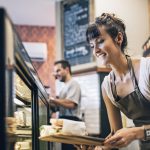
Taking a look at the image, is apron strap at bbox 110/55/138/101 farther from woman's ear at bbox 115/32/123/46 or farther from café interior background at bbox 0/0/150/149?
café interior background at bbox 0/0/150/149

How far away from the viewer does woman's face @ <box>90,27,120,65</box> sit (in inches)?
63.5

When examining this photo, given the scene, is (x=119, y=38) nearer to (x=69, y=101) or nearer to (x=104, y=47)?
(x=104, y=47)

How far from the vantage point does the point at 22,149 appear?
1.63m

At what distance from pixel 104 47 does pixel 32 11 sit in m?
4.61

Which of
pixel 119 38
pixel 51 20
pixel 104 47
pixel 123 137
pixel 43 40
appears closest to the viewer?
pixel 123 137

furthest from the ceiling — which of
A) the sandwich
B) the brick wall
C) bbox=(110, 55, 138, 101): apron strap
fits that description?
the sandwich

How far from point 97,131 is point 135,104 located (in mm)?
2537

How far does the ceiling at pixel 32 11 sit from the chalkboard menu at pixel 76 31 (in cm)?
45

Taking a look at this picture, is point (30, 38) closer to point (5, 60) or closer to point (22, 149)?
point (22, 149)

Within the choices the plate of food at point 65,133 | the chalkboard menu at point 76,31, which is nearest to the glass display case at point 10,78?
the plate of food at point 65,133

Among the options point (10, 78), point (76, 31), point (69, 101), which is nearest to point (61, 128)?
point (10, 78)

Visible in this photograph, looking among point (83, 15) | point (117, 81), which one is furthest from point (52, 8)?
point (117, 81)

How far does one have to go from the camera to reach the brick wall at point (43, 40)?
6973 mm

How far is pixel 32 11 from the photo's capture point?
6.05 m
